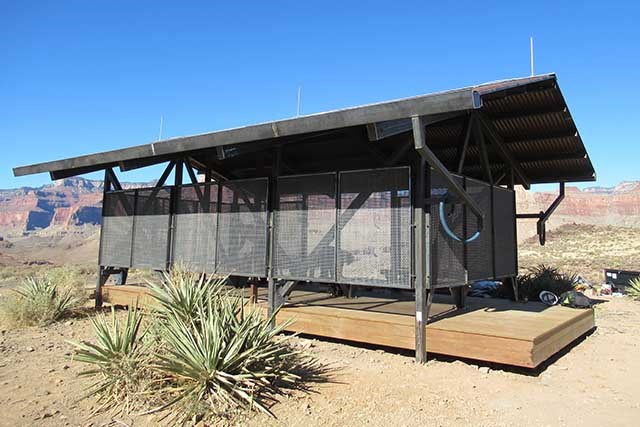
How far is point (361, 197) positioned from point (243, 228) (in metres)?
2.16

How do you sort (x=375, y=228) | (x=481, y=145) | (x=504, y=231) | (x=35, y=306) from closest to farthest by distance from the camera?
(x=375, y=228) → (x=481, y=145) → (x=35, y=306) → (x=504, y=231)

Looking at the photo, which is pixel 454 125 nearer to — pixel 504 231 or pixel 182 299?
pixel 504 231

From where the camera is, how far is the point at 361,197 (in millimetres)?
6059

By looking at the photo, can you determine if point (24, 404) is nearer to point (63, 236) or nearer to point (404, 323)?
point (404, 323)

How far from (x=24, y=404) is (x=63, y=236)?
94.8 metres

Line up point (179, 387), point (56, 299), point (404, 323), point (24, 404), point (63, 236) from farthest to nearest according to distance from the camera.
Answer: point (63, 236), point (56, 299), point (404, 323), point (24, 404), point (179, 387)

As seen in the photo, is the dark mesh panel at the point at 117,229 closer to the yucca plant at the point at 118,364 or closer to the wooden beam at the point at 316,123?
the wooden beam at the point at 316,123

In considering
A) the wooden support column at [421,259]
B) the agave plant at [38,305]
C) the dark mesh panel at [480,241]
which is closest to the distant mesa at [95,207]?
the dark mesh panel at [480,241]

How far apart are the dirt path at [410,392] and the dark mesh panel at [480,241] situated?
1.58 meters

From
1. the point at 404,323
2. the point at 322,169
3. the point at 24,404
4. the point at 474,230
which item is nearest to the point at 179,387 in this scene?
the point at 24,404

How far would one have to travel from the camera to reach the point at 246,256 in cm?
703

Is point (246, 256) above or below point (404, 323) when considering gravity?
above

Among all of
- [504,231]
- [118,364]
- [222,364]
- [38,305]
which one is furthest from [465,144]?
[38,305]

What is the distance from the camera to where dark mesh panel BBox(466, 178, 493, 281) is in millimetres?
6609
